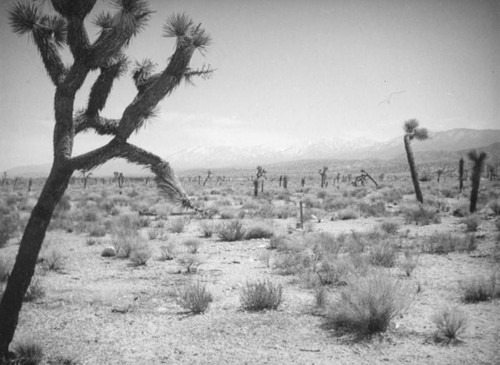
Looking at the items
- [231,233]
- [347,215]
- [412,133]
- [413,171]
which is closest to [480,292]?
[231,233]

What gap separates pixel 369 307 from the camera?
5.22 metres

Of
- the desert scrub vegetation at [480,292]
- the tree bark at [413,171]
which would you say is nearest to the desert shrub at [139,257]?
the desert scrub vegetation at [480,292]

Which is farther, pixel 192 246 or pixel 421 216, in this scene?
pixel 421 216

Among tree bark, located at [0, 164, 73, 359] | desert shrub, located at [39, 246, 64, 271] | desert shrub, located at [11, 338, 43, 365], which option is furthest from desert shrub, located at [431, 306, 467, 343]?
desert shrub, located at [39, 246, 64, 271]

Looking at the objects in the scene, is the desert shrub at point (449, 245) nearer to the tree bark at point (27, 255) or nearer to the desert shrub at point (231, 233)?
the desert shrub at point (231, 233)

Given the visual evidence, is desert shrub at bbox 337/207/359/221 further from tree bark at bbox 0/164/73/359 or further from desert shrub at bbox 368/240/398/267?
tree bark at bbox 0/164/73/359

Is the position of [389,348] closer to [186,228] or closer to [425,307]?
[425,307]

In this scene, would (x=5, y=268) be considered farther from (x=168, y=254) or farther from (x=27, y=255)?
(x=27, y=255)

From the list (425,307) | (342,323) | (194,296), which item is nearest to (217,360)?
(194,296)

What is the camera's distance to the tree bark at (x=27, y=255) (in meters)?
4.32

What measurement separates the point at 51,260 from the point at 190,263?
3.82 metres

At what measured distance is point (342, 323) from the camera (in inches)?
215

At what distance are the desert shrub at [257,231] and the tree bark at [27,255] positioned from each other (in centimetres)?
907

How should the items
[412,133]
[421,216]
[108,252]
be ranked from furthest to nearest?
[412,133] < [421,216] < [108,252]
